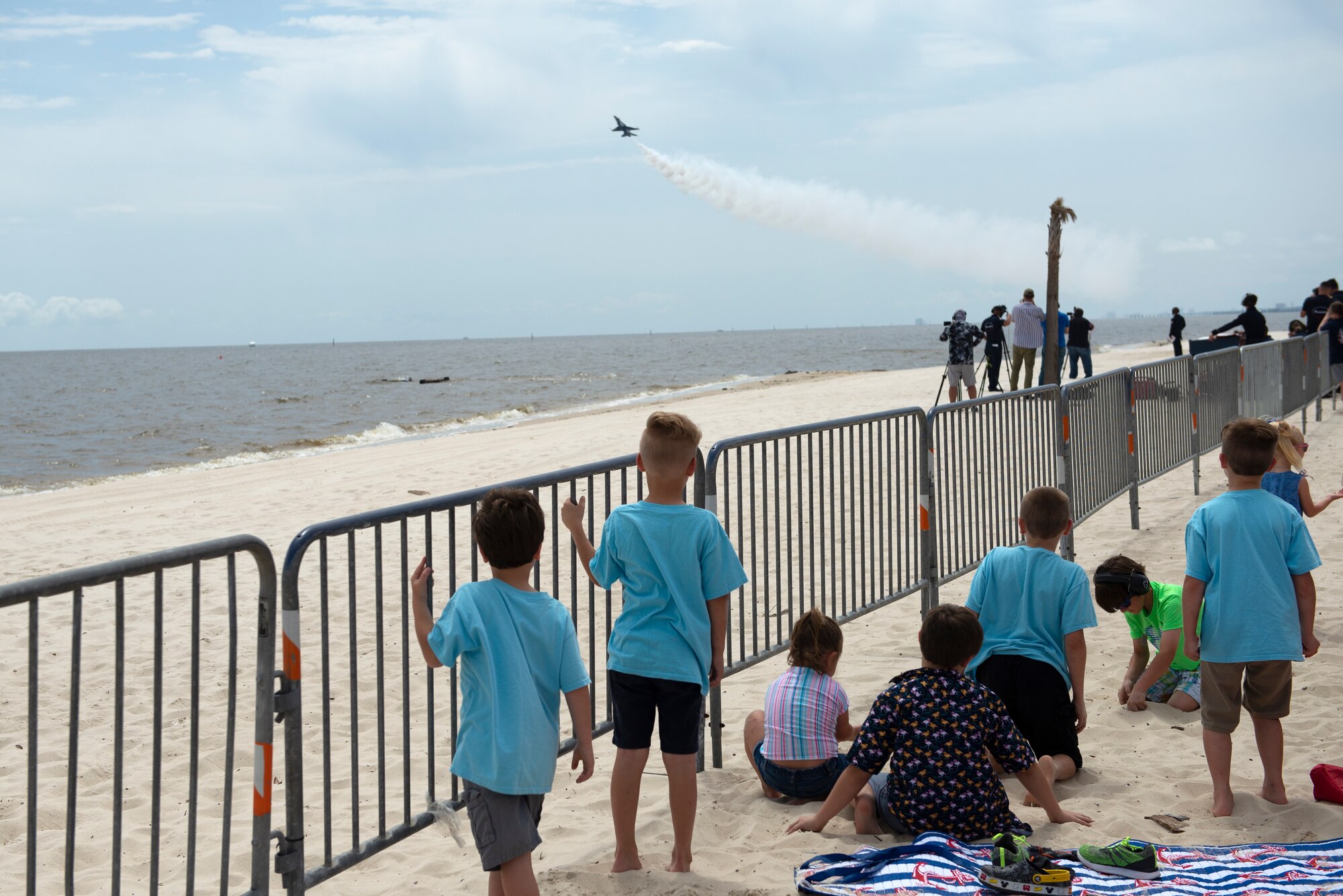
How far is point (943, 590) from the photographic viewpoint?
330 inches

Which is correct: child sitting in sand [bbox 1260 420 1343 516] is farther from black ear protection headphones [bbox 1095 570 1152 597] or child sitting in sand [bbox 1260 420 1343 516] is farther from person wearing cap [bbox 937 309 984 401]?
person wearing cap [bbox 937 309 984 401]

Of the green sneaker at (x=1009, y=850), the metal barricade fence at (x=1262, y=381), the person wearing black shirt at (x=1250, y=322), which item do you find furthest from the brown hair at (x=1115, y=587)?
the person wearing black shirt at (x=1250, y=322)

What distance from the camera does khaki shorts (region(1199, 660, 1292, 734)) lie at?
4277 mm

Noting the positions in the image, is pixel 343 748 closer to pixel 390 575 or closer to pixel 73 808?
pixel 73 808

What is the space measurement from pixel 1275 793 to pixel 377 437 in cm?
3044

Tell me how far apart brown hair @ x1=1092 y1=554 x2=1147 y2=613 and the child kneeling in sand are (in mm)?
1439

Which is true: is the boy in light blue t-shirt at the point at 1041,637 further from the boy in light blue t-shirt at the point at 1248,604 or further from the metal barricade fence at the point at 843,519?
the metal barricade fence at the point at 843,519

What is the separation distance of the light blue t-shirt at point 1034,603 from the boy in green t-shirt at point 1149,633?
1.73ft

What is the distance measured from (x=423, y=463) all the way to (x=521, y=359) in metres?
96.4

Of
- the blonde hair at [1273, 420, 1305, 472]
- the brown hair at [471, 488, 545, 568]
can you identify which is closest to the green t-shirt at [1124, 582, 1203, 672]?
the blonde hair at [1273, 420, 1305, 472]

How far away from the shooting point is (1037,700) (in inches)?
181

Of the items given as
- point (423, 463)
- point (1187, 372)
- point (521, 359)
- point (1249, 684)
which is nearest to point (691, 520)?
point (1249, 684)

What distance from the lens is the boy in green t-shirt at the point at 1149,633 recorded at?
5.15 m

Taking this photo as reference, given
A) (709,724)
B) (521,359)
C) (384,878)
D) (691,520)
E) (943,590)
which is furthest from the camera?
(521,359)
